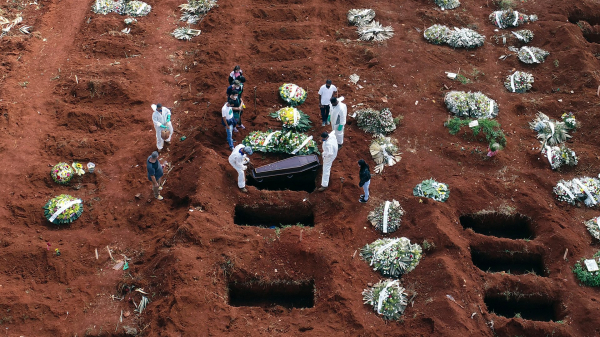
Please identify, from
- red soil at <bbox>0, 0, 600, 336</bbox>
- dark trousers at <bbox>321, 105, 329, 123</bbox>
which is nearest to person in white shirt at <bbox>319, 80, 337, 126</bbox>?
dark trousers at <bbox>321, 105, 329, 123</bbox>

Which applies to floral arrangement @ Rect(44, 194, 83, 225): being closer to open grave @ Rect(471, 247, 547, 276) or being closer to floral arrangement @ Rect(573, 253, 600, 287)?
open grave @ Rect(471, 247, 547, 276)

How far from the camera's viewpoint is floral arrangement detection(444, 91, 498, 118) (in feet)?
44.2

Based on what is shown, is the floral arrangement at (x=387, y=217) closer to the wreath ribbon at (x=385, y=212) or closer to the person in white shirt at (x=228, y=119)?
the wreath ribbon at (x=385, y=212)

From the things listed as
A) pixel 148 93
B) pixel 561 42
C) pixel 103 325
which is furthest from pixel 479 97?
pixel 103 325

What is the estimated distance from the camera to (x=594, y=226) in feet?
35.7

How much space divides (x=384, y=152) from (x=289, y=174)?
258 cm

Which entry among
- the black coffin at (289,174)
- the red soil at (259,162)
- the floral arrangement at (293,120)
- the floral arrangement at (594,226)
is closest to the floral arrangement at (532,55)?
the red soil at (259,162)

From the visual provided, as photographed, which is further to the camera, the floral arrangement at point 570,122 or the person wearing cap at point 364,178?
the floral arrangement at point 570,122

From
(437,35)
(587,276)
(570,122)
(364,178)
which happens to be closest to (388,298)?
(364,178)

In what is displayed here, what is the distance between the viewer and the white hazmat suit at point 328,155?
10977 millimetres

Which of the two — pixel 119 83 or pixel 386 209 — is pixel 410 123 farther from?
pixel 119 83

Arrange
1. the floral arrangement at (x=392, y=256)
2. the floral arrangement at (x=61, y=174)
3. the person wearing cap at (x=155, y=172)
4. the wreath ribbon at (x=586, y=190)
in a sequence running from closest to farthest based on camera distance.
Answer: the floral arrangement at (x=392, y=256), the person wearing cap at (x=155, y=172), the wreath ribbon at (x=586, y=190), the floral arrangement at (x=61, y=174)

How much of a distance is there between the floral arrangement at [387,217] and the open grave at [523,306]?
94.0 inches

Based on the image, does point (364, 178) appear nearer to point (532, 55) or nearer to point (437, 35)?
point (437, 35)
